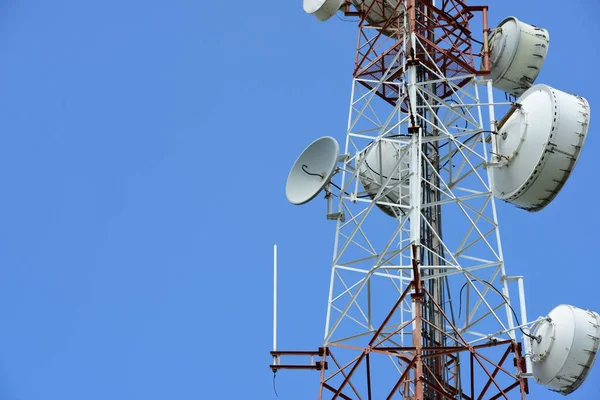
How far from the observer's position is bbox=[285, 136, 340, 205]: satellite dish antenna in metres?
42.5

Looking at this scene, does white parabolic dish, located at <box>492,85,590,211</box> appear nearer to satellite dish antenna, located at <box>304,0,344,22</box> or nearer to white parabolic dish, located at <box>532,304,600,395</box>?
white parabolic dish, located at <box>532,304,600,395</box>

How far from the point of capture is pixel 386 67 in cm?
4553

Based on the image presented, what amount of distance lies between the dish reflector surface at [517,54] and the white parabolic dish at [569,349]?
998 centimetres

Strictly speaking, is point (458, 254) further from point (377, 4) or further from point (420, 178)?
point (377, 4)

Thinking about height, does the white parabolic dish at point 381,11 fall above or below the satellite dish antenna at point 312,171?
above

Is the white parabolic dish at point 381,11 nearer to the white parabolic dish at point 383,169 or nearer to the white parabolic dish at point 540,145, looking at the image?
the white parabolic dish at point 383,169

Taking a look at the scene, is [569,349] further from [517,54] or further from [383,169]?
[517,54]

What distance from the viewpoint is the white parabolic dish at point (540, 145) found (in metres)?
40.2

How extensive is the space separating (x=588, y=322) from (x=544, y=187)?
15.7ft

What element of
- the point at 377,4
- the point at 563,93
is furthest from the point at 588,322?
the point at 377,4

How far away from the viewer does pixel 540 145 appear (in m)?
40.6

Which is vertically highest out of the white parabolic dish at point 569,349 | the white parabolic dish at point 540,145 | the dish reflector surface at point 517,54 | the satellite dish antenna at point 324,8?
the satellite dish antenna at point 324,8

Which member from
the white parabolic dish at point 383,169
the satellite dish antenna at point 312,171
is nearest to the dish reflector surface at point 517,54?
the white parabolic dish at point 383,169

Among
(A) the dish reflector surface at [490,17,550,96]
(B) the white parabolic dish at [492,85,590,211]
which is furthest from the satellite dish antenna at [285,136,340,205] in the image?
(A) the dish reflector surface at [490,17,550,96]
